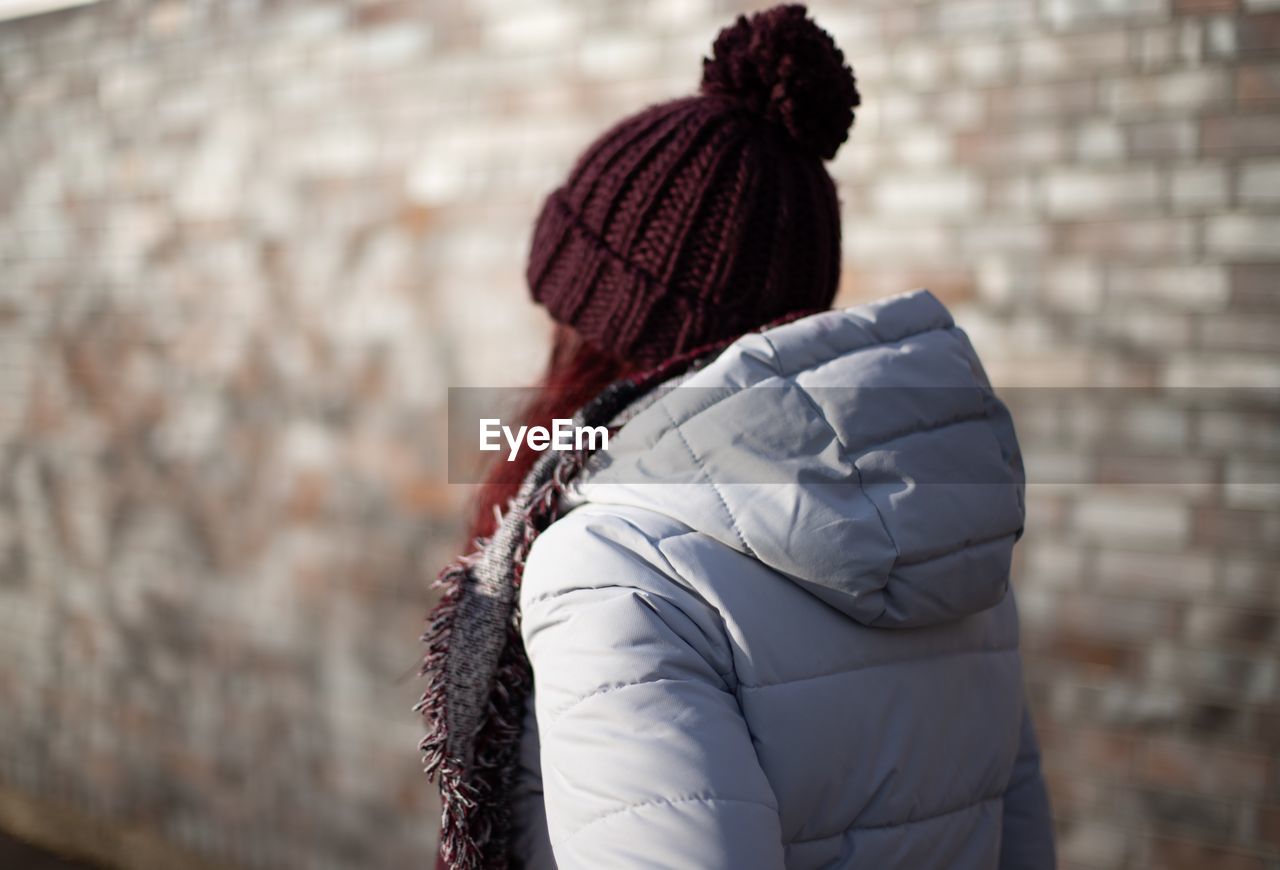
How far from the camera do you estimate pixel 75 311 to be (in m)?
4.30

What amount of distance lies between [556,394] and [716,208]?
344 millimetres

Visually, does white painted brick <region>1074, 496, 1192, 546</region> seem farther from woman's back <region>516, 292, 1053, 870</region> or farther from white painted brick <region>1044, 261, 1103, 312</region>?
woman's back <region>516, 292, 1053, 870</region>

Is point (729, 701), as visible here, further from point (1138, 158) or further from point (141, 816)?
point (141, 816)

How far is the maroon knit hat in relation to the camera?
138 cm

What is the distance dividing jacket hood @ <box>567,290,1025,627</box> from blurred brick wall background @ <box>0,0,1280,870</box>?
1222mm

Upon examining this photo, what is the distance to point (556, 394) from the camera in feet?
4.91

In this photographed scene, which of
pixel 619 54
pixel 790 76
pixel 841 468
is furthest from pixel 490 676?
pixel 619 54

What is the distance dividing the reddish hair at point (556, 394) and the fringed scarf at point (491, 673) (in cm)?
15

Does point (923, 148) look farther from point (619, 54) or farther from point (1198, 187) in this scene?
point (619, 54)

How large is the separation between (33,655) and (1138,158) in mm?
4614

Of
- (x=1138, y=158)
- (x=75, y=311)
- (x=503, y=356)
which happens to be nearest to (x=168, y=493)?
(x=75, y=311)

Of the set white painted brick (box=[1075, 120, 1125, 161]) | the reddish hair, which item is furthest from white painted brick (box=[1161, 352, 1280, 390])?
the reddish hair

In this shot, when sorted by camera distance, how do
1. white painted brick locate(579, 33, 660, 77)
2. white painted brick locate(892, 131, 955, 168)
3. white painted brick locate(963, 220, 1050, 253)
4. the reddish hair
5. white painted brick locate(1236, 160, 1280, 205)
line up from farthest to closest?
1. white painted brick locate(579, 33, 660, 77)
2. white painted brick locate(892, 131, 955, 168)
3. white painted brick locate(963, 220, 1050, 253)
4. white painted brick locate(1236, 160, 1280, 205)
5. the reddish hair

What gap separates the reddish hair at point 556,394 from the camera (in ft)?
4.89
